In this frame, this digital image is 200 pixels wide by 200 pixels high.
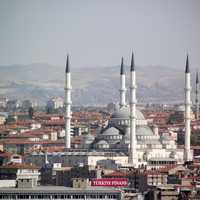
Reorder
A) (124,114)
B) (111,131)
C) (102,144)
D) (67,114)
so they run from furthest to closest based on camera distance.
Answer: (67,114) → (124,114) → (111,131) → (102,144)

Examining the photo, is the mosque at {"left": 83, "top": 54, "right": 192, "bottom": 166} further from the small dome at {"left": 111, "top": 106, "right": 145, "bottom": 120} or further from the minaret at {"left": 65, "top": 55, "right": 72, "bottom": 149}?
the minaret at {"left": 65, "top": 55, "right": 72, "bottom": 149}

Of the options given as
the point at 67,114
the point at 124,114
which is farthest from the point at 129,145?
the point at 67,114

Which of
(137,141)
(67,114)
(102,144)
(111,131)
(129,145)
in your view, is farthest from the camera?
(67,114)

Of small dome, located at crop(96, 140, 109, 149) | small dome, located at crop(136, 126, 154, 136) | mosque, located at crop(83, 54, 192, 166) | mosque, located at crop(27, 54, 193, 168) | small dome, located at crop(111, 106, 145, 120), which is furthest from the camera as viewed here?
small dome, located at crop(111, 106, 145, 120)

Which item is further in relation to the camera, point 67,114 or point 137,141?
point 67,114

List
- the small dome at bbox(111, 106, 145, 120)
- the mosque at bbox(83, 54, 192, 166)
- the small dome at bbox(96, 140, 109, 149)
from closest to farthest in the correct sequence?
the mosque at bbox(83, 54, 192, 166), the small dome at bbox(96, 140, 109, 149), the small dome at bbox(111, 106, 145, 120)

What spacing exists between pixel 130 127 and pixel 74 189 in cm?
5388

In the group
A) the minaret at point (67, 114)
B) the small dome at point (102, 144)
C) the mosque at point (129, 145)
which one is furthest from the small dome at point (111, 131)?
the minaret at point (67, 114)

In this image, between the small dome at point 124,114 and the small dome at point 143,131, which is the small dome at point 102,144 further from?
the small dome at point 124,114

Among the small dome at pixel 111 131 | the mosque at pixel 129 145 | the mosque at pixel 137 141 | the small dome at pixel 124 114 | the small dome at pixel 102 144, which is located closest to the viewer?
the mosque at pixel 129 145

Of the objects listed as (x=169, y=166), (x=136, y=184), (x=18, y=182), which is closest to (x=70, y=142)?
(x=169, y=166)

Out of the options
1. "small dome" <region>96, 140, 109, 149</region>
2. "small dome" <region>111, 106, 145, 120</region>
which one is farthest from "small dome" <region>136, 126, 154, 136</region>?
"small dome" <region>96, 140, 109, 149</region>

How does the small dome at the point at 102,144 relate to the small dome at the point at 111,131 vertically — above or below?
below

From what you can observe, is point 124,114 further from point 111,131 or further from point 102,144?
point 102,144
